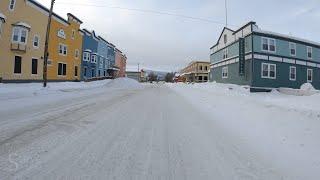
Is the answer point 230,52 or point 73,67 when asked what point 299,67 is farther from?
point 73,67

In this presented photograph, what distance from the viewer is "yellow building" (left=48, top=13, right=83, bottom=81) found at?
41.1 m

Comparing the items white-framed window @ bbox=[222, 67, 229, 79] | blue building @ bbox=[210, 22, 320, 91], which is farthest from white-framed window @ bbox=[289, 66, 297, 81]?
white-framed window @ bbox=[222, 67, 229, 79]

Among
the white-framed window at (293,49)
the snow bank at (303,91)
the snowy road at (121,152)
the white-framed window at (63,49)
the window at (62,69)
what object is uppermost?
the white-framed window at (63,49)

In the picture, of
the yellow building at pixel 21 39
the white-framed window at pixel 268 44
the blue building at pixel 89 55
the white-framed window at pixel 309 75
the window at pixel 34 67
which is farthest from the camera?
the blue building at pixel 89 55

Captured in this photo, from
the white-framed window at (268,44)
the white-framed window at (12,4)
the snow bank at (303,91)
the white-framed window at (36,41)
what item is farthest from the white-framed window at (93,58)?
the snow bank at (303,91)

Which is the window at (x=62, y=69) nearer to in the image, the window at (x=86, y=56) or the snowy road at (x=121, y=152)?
the window at (x=86, y=56)

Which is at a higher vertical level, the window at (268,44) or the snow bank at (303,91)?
the window at (268,44)

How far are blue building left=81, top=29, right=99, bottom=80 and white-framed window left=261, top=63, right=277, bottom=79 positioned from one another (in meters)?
32.9

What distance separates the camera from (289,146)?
6.77 meters

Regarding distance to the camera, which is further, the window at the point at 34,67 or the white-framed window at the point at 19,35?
the window at the point at 34,67

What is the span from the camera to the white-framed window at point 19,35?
31097mm

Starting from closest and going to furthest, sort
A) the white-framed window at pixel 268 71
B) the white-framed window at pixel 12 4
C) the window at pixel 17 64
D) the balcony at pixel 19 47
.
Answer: the white-framed window at pixel 12 4
the balcony at pixel 19 47
the window at pixel 17 64
the white-framed window at pixel 268 71

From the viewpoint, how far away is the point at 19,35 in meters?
31.6

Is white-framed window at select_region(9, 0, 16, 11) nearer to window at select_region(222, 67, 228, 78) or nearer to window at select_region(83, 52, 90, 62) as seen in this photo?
window at select_region(83, 52, 90, 62)
